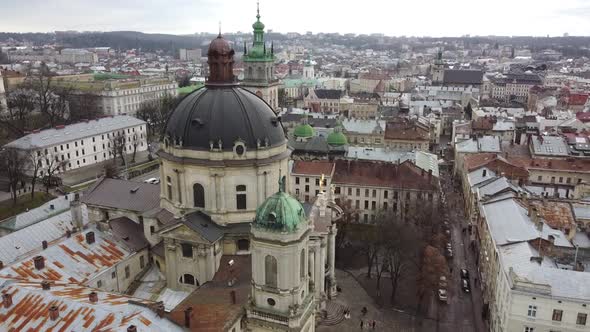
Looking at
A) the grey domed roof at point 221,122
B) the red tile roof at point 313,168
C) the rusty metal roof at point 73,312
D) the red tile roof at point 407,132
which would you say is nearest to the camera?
the rusty metal roof at point 73,312

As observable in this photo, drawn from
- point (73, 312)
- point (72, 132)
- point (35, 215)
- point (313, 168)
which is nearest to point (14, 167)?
point (72, 132)

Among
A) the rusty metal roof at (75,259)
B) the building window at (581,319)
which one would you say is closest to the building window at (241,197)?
the rusty metal roof at (75,259)

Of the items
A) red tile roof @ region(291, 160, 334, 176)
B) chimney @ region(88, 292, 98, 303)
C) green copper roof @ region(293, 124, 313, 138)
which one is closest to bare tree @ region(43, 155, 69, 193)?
red tile roof @ region(291, 160, 334, 176)

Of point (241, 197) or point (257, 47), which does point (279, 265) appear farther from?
point (257, 47)

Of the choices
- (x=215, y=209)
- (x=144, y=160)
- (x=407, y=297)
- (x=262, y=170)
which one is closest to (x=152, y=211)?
(x=215, y=209)

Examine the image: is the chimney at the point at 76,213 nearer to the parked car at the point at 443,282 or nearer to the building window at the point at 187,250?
the building window at the point at 187,250

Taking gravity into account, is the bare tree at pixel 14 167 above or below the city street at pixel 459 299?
above
